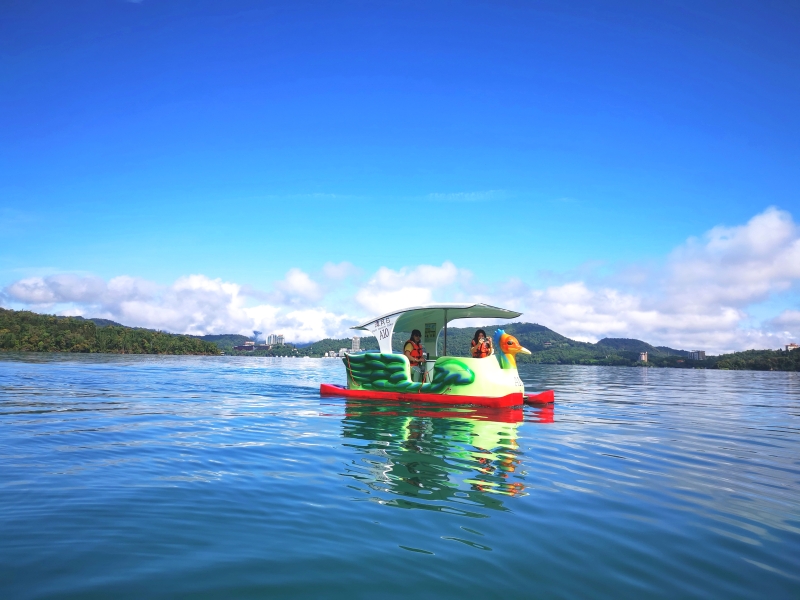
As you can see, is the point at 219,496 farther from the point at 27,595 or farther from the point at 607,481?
the point at 607,481

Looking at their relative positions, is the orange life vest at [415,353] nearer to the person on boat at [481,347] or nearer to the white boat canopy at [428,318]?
the white boat canopy at [428,318]

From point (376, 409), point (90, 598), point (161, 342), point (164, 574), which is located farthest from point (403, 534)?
point (161, 342)

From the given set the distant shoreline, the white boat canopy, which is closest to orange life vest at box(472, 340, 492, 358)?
the white boat canopy

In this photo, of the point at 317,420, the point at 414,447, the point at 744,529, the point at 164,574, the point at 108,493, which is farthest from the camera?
the point at 317,420

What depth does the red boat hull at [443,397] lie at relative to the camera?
1638cm

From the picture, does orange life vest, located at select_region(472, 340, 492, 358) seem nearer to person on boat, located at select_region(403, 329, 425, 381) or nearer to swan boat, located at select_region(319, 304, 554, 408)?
swan boat, located at select_region(319, 304, 554, 408)

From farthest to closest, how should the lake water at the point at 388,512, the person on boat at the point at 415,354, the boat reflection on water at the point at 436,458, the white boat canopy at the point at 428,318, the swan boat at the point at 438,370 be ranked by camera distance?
the person on boat at the point at 415,354 < the white boat canopy at the point at 428,318 < the swan boat at the point at 438,370 < the boat reflection on water at the point at 436,458 < the lake water at the point at 388,512

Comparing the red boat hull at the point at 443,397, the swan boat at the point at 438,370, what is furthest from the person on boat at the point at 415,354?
the red boat hull at the point at 443,397

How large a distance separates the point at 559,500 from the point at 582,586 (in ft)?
7.67

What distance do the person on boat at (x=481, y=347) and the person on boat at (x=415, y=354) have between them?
231 cm

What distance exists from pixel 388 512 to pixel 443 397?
1158 centimetres

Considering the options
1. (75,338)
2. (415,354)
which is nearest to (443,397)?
(415,354)

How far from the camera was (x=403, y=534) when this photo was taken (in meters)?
4.86

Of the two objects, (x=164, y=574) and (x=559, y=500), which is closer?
(x=164, y=574)
